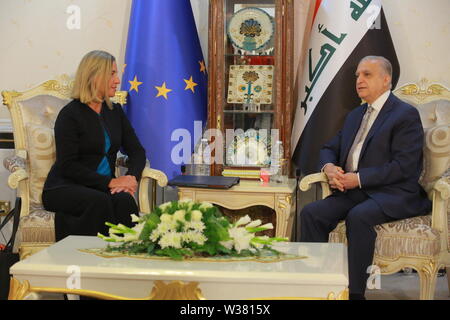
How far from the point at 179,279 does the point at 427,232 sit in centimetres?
152

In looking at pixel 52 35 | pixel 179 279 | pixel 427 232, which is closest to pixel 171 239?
pixel 179 279

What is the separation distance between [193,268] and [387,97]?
1747mm

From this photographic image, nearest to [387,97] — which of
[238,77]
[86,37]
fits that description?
[238,77]

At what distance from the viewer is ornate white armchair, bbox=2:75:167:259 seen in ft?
10.8

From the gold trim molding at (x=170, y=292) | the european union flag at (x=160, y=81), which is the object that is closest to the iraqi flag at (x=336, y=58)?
the european union flag at (x=160, y=81)

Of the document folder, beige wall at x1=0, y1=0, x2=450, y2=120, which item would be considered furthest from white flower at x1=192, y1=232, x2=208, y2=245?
beige wall at x1=0, y1=0, x2=450, y2=120

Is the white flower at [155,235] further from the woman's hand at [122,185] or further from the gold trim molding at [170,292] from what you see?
the woman's hand at [122,185]

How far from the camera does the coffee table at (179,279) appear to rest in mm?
2080

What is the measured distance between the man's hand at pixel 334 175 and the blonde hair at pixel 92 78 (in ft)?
4.20

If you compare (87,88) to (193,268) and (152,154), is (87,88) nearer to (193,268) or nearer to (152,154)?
(152,154)

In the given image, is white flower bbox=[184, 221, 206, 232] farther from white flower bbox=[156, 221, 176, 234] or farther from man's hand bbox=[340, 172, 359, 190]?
man's hand bbox=[340, 172, 359, 190]

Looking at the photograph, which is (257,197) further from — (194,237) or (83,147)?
(194,237)

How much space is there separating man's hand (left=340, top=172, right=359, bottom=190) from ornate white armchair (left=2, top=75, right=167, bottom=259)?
978 millimetres

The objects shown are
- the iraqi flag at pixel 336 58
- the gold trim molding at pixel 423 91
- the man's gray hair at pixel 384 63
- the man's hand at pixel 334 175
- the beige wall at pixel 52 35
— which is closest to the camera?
the man's hand at pixel 334 175
